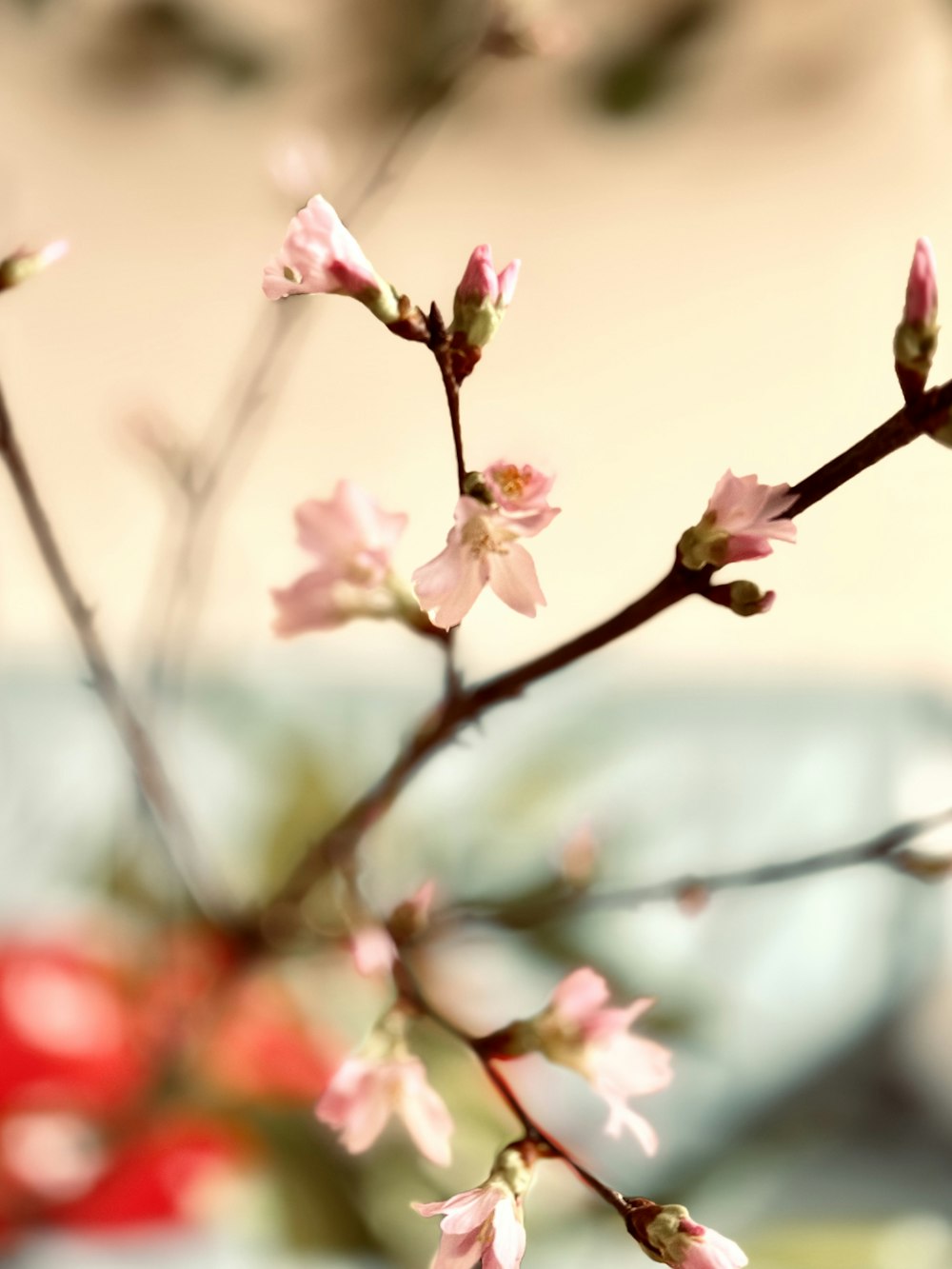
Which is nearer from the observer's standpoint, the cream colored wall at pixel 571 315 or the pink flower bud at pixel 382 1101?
the pink flower bud at pixel 382 1101

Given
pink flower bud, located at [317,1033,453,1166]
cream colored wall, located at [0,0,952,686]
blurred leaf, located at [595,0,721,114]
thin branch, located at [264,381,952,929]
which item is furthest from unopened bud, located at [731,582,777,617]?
blurred leaf, located at [595,0,721,114]

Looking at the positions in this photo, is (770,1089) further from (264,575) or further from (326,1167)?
(264,575)

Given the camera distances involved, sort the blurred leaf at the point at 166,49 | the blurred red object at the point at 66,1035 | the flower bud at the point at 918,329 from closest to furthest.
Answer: the flower bud at the point at 918,329
the blurred red object at the point at 66,1035
the blurred leaf at the point at 166,49

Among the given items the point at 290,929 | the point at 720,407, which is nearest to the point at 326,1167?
the point at 290,929

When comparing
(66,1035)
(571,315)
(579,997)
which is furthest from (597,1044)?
(571,315)

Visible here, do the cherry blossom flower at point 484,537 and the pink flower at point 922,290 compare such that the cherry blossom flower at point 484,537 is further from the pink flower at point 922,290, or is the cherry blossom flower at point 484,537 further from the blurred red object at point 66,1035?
the blurred red object at point 66,1035

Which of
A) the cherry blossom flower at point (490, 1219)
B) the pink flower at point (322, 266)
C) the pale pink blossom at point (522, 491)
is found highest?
the pink flower at point (322, 266)

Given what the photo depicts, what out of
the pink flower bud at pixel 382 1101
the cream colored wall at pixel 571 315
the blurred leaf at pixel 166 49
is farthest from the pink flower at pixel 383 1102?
the blurred leaf at pixel 166 49
